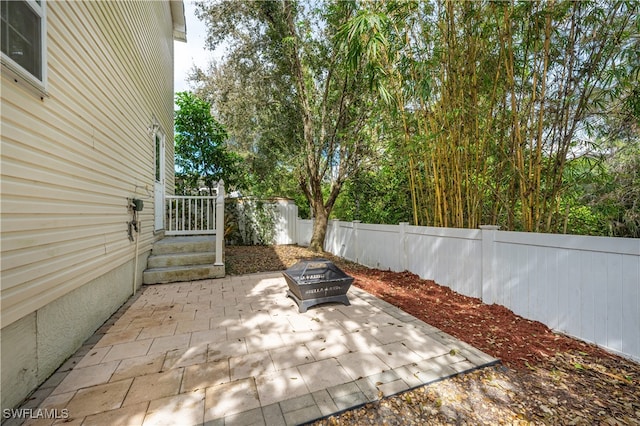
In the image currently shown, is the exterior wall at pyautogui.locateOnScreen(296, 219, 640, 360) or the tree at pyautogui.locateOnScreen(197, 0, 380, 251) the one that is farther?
the tree at pyautogui.locateOnScreen(197, 0, 380, 251)

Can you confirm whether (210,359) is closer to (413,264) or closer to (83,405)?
(83,405)

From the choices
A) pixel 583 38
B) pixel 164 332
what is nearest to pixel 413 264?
pixel 583 38

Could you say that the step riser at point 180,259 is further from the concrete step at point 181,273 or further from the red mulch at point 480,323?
the red mulch at point 480,323

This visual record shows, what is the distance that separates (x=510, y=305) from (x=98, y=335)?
4190mm

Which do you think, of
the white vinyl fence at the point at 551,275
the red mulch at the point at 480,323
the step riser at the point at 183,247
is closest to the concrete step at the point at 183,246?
the step riser at the point at 183,247

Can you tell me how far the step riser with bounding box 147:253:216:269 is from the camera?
4281mm

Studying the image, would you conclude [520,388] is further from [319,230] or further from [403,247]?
[319,230]

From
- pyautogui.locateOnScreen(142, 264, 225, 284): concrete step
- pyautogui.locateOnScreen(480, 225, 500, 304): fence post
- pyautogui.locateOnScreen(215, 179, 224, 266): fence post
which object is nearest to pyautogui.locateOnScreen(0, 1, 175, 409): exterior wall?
pyautogui.locateOnScreen(142, 264, 225, 284): concrete step

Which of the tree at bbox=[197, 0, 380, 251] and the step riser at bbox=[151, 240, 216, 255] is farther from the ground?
the tree at bbox=[197, 0, 380, 251]

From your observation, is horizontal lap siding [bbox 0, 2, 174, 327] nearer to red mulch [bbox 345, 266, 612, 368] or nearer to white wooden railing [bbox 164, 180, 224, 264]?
white wooden railing [bbox 164, 180, 224, 264]

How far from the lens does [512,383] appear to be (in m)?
1.75

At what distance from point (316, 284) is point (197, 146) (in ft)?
21.3

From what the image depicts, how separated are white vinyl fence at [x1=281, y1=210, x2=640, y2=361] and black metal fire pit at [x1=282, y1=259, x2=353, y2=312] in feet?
5.07

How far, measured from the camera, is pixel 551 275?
Answer: 94.9 inches
